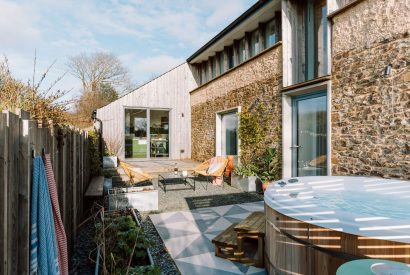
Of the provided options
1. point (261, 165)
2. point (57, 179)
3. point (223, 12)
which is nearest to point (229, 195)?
point (261, 165)

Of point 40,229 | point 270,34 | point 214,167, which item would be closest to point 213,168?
point 214,167

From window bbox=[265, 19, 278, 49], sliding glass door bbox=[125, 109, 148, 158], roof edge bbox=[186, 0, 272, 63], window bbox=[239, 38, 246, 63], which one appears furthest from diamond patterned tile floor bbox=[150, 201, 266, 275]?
sliding glass door bbox=[125, 109, 148, 158]

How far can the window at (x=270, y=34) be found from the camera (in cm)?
762

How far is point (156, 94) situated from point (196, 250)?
374 inches

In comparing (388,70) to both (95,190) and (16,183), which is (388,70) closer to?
(16,183)

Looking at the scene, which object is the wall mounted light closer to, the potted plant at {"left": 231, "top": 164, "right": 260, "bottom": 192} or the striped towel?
the potted plant at {"left": 231, "top": 164, "right": 260, "bottom": 192}

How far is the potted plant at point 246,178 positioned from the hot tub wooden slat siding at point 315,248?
4.23 m

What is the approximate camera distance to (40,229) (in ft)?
5.77

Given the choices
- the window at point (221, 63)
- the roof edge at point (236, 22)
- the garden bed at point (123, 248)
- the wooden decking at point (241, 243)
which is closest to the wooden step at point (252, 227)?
the wooden decking at point (241, 243)

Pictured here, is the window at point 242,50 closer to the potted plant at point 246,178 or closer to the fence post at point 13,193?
the potted plant at point 246,178

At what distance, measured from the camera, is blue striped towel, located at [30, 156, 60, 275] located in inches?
68.1

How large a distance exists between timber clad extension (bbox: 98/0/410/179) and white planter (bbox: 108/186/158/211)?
10.9 ft

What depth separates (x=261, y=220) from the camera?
3598mm

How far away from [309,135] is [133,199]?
164 inches
